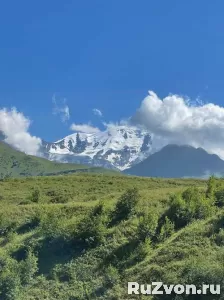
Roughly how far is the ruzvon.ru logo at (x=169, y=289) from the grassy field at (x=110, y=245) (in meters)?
0.42

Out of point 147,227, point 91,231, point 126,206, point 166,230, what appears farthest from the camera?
point 126,206

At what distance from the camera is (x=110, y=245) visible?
39594mm

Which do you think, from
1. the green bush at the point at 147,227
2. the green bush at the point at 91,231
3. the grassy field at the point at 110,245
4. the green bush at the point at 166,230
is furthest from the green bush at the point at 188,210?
the green bush at the point at 91,231

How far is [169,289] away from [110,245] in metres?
9.13

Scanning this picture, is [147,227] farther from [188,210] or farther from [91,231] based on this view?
[188,210]

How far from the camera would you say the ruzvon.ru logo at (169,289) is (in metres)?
29.9

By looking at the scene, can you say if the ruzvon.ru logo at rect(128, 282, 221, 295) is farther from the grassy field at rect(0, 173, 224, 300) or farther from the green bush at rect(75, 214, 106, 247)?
the green bush at rect(75, 214, 106, 247)

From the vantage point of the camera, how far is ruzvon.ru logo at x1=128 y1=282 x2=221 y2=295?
29938 mm

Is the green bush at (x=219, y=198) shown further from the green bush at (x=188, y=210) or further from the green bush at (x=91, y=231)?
the green bush at (x=91, y=231)

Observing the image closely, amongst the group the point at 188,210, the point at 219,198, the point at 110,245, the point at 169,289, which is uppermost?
the point at 219,198

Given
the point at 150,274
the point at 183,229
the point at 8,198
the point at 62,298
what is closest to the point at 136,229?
the point at 183,229

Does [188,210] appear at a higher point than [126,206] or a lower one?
lower

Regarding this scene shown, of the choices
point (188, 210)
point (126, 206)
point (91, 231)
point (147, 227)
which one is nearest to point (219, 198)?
point (188, 210)

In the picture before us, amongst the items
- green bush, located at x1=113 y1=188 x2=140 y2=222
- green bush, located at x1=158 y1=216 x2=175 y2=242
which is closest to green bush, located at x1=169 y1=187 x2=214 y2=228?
green bush, located at x1=158 y1=216 x2=175 y2=242
